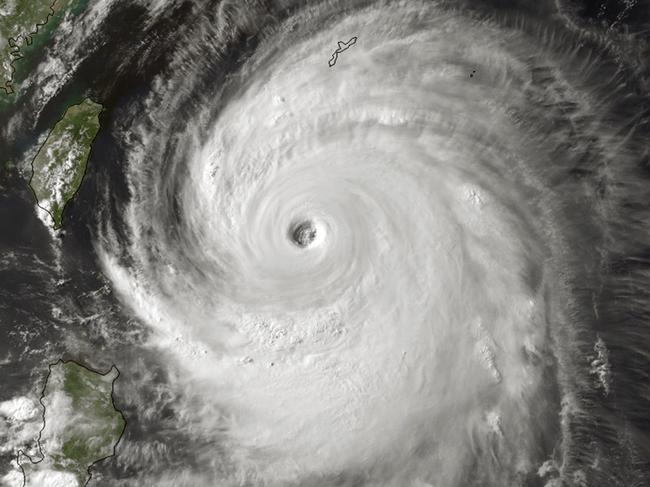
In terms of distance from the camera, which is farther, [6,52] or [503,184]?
[6,52]

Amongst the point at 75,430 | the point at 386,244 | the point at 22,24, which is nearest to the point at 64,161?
the point at 22,24

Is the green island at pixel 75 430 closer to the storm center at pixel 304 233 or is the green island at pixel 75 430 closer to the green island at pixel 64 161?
the green island at pixel 64 161

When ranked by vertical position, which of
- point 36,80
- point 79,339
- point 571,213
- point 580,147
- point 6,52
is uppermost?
point 6,52

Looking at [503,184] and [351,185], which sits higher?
[351,185]

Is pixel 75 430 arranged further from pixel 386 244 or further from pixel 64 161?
pixel 386 244

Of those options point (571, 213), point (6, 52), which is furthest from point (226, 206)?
point (571, 213)

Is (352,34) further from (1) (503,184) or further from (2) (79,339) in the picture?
(2) (79,339)
